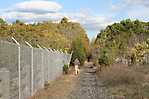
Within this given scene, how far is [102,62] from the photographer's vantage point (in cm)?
5031

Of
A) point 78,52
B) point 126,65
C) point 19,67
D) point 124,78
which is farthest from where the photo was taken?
point 78,52

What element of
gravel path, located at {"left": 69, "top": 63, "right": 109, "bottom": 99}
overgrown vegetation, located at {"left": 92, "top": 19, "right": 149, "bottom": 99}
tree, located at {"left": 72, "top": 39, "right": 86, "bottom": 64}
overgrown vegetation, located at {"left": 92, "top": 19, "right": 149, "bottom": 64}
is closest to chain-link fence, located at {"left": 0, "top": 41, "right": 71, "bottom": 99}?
gravel path, located at {"left": 69, "top": 63, "right": 109, "bottom": 99}

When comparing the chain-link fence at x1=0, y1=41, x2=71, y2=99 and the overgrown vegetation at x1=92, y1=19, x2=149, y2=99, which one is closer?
the chain-link fence at x1=0, y1=41, x2=71, y2=99

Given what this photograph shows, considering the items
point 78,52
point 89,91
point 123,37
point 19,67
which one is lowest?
point 78,52

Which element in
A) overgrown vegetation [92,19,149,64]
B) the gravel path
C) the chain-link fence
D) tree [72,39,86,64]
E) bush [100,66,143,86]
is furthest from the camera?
tree [72,39,86,64]

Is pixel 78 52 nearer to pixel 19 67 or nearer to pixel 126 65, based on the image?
pixel 126 65

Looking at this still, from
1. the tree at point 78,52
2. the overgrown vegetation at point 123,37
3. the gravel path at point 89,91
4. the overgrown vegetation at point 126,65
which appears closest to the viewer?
the gravel path at point 89,91

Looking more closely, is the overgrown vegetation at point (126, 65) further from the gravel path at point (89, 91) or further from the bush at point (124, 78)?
the gravel path at point (89, 91)

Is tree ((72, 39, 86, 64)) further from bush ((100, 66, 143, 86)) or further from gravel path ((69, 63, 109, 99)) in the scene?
bush ((100, 66, 143, 86))

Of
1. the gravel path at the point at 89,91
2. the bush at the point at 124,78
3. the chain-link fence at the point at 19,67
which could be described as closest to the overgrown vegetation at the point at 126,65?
the bush at the point at 124,78

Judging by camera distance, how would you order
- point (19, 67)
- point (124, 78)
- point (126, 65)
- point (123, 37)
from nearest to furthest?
point (19, 67)
point (124, 78)
point (126, 65)
point (123, 37)

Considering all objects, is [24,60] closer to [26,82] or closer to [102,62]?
[26,82]

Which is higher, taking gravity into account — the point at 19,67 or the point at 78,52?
the point at 19,67

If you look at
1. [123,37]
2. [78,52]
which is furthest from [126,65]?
[123,37]
